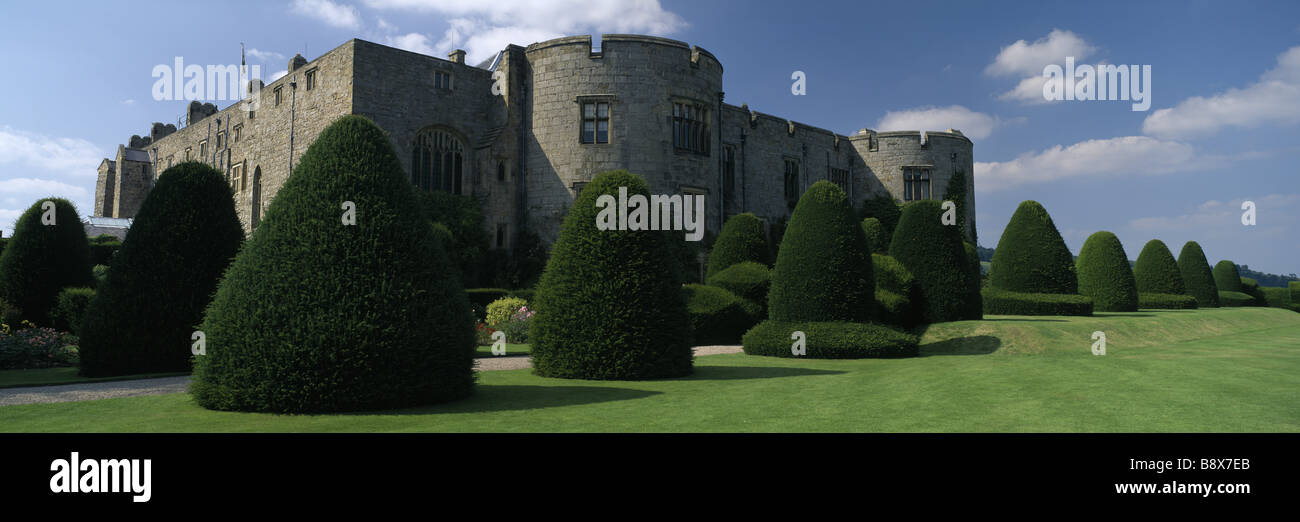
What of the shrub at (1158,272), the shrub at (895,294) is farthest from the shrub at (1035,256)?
the shrub at (1158,272)

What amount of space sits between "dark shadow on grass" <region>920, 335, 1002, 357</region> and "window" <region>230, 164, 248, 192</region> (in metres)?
32.5

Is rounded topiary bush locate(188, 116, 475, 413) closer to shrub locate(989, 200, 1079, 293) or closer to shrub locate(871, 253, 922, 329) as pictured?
shrub locate(871, 253, 922, 329)

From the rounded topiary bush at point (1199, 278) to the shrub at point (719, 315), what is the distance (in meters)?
23.8

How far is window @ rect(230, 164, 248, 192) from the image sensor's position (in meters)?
34.7

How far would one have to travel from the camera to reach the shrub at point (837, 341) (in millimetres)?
13820

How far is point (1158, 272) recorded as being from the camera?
28.5 meters

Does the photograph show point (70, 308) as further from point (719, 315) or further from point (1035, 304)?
point (1035, 304)

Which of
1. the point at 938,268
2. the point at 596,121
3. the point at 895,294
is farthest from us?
the point at 596,121

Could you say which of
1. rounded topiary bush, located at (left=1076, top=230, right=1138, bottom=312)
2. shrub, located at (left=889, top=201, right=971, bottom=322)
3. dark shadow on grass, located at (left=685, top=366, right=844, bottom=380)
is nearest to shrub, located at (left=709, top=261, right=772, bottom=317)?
shrub, located at (left=889, top=201, right=971, bottom=322)

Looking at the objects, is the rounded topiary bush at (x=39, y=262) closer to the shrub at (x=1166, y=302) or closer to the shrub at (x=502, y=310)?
the shrub at (x=502, y=310)

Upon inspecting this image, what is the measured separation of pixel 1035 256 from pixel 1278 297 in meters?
29.5

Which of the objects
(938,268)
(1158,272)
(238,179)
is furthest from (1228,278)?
(238,179)

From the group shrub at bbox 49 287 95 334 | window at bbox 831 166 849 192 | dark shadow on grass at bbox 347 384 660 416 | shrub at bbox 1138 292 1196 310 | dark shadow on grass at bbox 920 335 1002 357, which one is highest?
window at bbox 831 166 849 192
